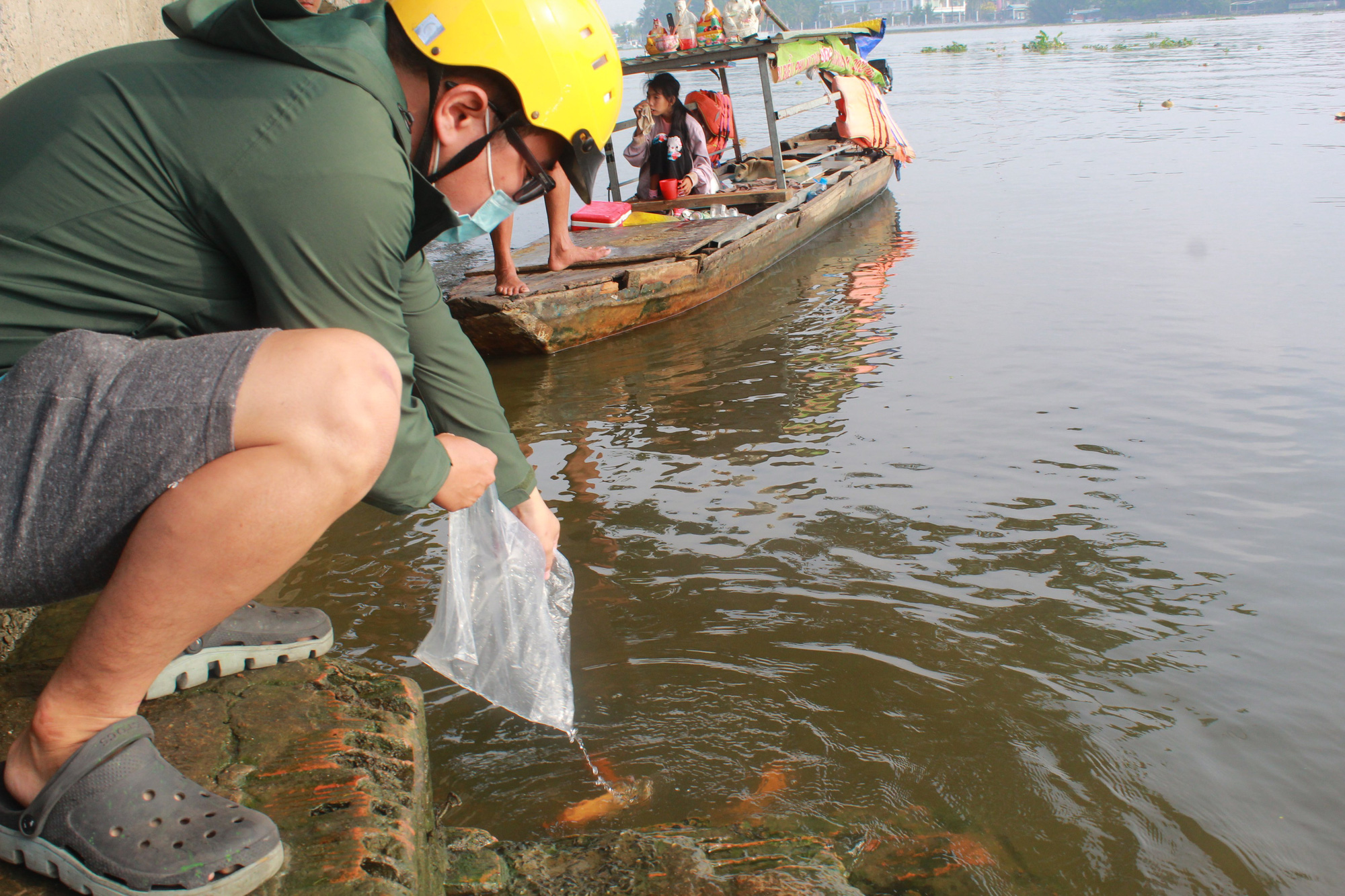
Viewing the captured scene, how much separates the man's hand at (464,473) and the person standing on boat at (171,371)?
1.07 feet

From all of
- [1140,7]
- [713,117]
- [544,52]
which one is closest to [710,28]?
[713,117]

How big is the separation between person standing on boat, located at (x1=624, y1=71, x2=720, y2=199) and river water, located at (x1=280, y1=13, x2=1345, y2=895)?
2036 mm

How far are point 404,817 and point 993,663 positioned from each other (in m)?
1.81

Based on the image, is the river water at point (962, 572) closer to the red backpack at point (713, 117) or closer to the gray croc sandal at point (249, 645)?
the gray croc sandal at point (249, 645)

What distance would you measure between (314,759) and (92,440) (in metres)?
0.73

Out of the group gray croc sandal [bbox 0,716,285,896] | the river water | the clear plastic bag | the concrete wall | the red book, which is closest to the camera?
gray croc sandal [bbox 0,716,285,896]

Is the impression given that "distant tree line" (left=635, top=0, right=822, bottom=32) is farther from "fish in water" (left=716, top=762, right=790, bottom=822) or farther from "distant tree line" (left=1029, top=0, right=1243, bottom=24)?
"fish in water" (left=716, top=762, right=790, bottom=822)

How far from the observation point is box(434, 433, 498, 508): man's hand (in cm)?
194

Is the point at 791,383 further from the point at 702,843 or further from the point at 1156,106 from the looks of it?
the point at 1156,106

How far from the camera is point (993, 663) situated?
2764mm

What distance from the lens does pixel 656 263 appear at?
6715mm

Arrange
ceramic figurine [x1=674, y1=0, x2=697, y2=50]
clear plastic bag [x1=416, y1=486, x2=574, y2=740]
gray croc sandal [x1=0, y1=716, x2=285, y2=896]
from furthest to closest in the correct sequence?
ceramic figurine [x1=674, y1=0, x2=697, y2=50] → clear plastic bag [x1=416, y1=486, x2=574, y2=740] → gray croc sandal [x1=0, y1=716, x2=285, y2=896]

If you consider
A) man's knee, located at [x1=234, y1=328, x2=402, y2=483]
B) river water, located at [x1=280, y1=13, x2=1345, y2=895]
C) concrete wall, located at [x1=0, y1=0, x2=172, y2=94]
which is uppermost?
concrete wall, located at [x1=0, y1=0, x2=172, y2=94]

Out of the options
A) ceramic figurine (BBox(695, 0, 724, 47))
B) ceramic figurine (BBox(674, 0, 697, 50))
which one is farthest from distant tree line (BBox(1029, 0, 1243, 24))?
ceramic figurine (BBox(674, 0, 697, 50))
